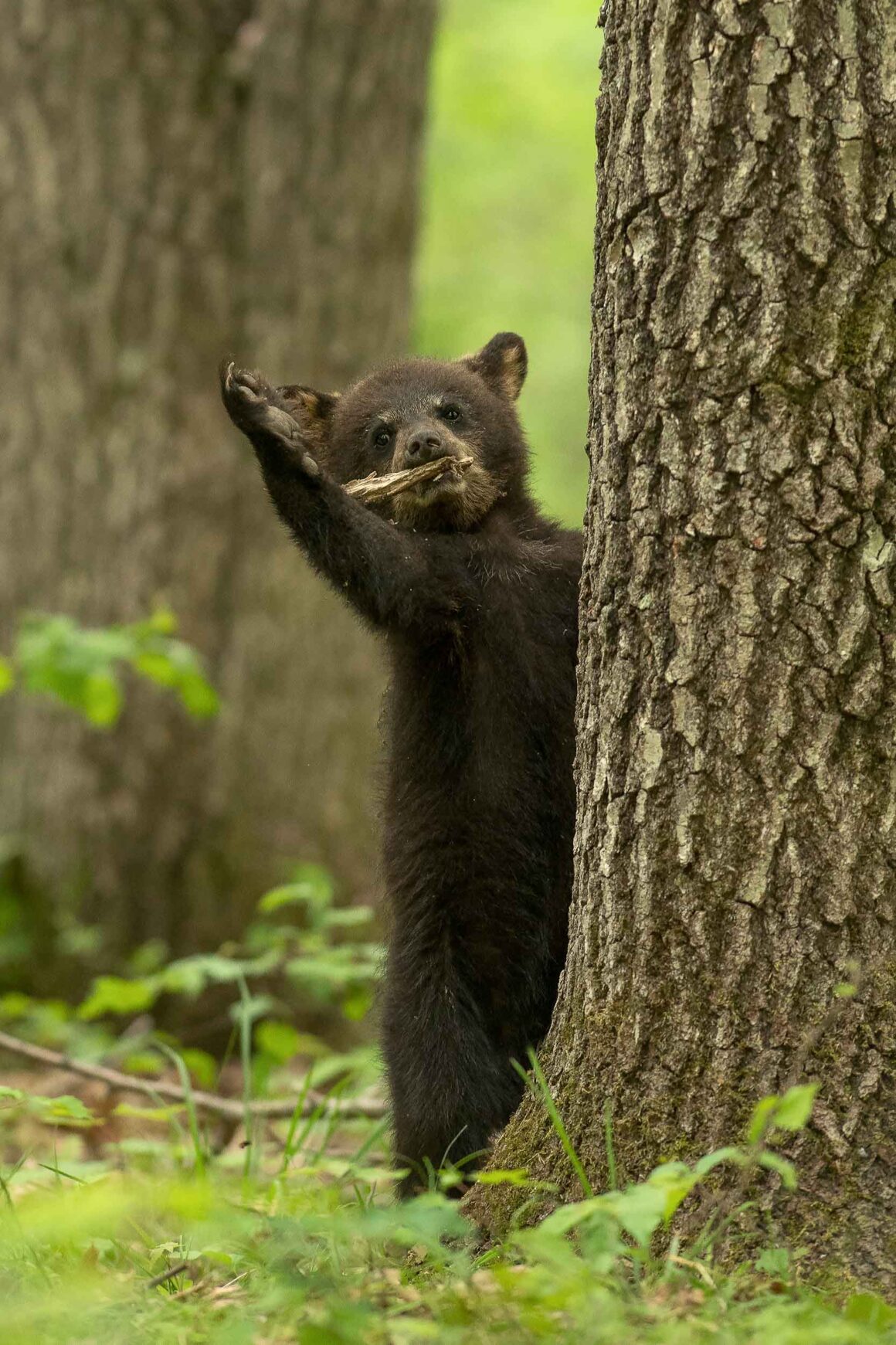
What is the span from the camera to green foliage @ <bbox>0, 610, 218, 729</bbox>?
6145 mm

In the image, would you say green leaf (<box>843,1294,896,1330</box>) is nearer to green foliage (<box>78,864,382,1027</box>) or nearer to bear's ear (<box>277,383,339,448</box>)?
green foliage (<box>78,864,382,1027</box>)

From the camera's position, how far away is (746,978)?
3.11 meters

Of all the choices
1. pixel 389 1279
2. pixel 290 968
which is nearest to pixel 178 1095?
pixel 290 968

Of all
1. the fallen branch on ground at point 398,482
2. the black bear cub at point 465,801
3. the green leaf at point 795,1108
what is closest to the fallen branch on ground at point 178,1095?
the black bear cub at point 465,801

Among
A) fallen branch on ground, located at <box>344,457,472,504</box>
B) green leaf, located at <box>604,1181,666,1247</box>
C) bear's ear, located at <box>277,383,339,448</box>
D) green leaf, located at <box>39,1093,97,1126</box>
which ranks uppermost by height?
bear's ear, located at <box>277,383,339,448</box>

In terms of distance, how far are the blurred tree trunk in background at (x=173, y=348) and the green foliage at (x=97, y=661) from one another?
4.18 feet

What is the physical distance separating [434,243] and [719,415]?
2150 centimetres

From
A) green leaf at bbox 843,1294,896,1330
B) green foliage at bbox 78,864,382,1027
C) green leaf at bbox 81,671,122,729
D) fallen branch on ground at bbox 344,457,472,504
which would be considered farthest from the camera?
green leaf at bbox 81,671,122,729

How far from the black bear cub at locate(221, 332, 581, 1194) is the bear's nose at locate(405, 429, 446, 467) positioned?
0.35 meters

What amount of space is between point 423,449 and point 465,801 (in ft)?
3.90

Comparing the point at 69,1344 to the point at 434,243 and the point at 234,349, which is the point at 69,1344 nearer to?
the point at 234,349

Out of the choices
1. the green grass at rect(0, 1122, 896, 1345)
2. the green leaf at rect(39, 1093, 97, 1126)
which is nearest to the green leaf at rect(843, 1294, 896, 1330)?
the green grass at rect(0, 1122, 896, 1345)

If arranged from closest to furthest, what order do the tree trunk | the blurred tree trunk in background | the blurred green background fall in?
the tree trunk → the blurred tree trunk in background → the blurred green background

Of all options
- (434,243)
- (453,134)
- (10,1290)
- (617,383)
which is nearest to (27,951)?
(10,1290)
